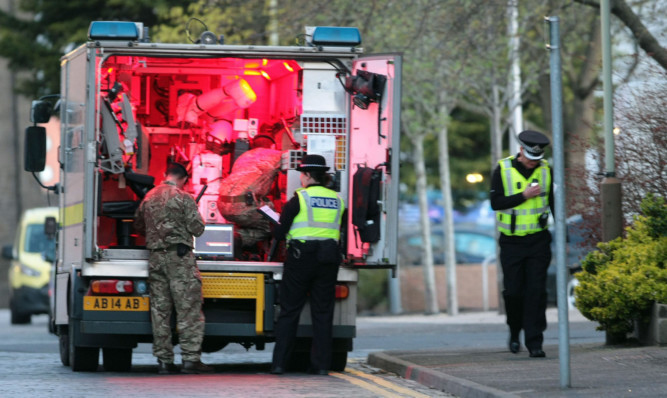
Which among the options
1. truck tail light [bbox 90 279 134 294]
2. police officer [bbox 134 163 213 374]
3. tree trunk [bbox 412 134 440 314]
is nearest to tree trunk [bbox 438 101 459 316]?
tree trunk [bbox 412 134 440 314]

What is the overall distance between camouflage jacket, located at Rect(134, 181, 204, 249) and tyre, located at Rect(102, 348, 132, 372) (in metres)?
1.22

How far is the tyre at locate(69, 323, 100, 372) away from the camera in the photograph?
1162cm

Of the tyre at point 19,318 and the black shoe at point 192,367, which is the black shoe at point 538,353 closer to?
the black shoe at point 192,367

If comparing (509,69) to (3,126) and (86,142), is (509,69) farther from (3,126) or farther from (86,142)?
(3,126)

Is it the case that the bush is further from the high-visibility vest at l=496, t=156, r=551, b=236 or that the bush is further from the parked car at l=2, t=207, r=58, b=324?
the parked car at l=2, t=207, r=58, b=324

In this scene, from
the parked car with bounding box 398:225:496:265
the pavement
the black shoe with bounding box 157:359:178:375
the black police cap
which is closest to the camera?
the pavement

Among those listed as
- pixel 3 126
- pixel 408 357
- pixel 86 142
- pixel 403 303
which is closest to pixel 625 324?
pixel 408 357

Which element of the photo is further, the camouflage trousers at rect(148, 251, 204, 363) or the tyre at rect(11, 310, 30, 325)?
the tyre at rect(11, 310, 30, 325)

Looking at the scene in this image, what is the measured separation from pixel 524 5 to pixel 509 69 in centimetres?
220

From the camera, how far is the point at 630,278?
1152 cm

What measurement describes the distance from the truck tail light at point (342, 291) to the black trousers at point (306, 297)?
6.6 inches

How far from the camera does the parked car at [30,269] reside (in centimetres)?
2314

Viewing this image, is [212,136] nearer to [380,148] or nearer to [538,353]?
[380,148]

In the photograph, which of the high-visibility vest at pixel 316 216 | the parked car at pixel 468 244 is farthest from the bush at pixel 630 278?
the parked car at pixel 468 244
